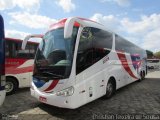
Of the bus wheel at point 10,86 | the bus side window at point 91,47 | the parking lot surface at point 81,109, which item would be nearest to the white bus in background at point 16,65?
the bus wheel at point 10,86

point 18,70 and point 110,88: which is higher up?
point 18,70

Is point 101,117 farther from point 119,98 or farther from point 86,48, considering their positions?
point 119,98

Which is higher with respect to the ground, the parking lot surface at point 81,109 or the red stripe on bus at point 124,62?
the red stripe on bus at point 124,62

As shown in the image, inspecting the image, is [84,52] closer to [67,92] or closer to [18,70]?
[67,92]

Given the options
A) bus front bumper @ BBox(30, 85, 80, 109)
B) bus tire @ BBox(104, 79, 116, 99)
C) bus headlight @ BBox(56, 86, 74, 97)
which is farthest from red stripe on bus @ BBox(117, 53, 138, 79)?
bus front bumper @ BBox(30, 85, 80, 109)

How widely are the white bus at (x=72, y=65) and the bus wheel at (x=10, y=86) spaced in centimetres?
324

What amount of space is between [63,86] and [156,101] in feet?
14.2

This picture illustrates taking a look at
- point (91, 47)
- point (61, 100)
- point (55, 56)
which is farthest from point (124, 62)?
point (61, 100)

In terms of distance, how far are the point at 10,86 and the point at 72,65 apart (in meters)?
5.04

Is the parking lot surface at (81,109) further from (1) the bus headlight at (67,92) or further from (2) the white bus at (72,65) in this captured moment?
(1) the bus headlight at (67,92)

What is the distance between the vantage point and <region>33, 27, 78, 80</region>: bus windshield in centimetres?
591

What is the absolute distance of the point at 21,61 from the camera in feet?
32.3

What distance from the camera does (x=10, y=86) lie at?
9.58 meters

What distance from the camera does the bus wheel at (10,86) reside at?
948 cm
